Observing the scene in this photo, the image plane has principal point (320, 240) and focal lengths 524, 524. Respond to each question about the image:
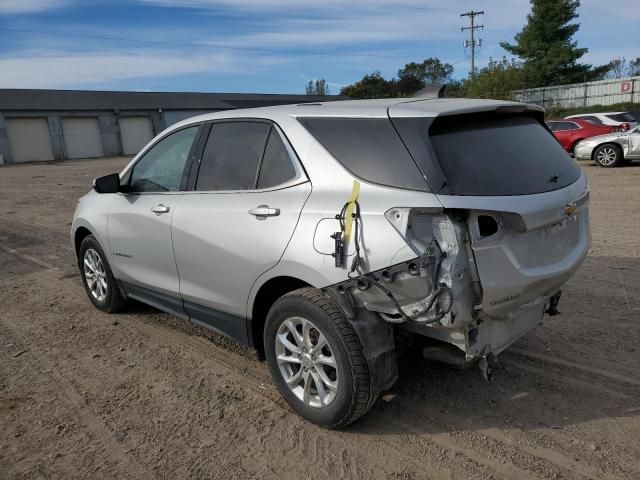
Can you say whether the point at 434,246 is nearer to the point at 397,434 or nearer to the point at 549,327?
the point at 397,434

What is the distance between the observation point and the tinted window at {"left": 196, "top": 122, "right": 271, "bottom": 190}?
3.52 meters

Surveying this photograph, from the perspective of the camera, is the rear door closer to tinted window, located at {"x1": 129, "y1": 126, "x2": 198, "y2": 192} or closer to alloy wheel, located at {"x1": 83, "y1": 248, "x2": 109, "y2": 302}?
tinted window, located at {"x1": 129, "y1": 126, "x2": 198, "y2": 192}

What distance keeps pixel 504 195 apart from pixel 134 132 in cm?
4814

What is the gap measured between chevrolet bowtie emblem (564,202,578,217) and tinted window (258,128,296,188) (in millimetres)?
1606

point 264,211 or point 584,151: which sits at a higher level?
point 264,211

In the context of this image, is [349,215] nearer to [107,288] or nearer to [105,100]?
[107,288]

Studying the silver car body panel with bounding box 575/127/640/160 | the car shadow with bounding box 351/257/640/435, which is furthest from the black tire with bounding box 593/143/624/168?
the car shadow with bounding box 351/257/640/435

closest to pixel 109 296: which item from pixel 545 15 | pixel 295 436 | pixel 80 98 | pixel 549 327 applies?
pixel 295 436

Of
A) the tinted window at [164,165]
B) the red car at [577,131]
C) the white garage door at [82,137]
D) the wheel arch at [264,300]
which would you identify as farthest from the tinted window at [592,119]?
the white garage door at [82,137]

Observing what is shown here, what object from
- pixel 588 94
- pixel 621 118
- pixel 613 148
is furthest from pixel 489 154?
pixel 588 94

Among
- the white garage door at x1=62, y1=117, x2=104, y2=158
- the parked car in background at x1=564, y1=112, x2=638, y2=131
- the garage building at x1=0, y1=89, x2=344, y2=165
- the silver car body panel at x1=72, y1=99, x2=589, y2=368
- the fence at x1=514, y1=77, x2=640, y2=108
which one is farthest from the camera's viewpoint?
the white garage door at x1=62, y1=117, x2=104, y2=158

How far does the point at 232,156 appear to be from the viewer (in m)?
3.69

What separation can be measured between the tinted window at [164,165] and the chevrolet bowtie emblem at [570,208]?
2673mm

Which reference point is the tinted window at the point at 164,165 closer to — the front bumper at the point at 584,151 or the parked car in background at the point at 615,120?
the front bumper at the point at 584,151
